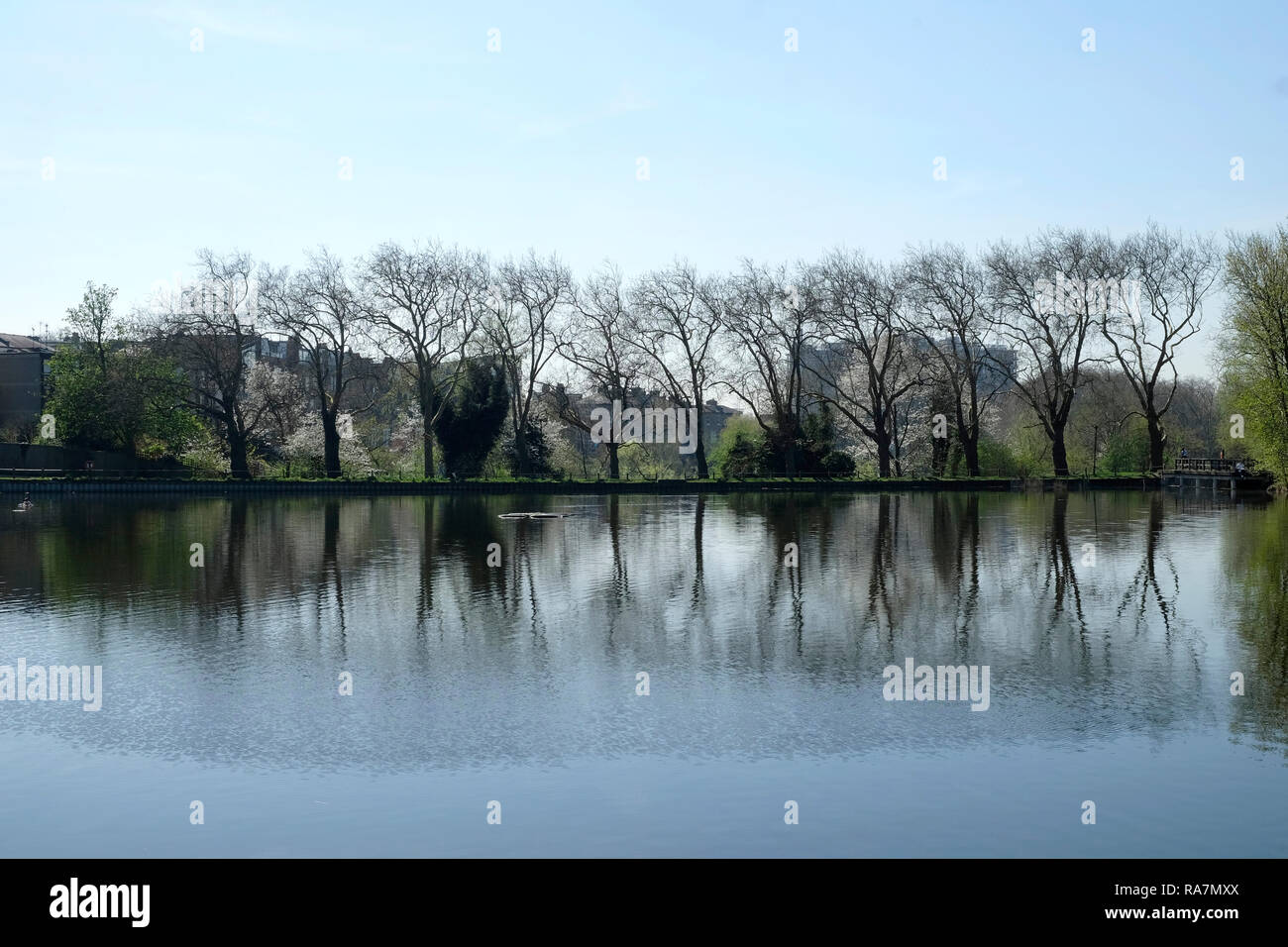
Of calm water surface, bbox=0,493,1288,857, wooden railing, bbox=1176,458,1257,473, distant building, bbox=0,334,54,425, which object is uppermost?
distant building, bbox=0,334,54,425

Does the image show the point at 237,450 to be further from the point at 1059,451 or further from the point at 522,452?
the point at 1059,451

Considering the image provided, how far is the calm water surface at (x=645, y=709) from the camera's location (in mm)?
7336

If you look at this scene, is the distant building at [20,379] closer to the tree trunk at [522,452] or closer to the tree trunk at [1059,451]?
the tree trunk at [522,452]

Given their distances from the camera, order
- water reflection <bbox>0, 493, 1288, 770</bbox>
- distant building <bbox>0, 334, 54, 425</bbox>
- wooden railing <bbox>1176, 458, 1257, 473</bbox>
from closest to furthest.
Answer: water reflection <bbox>0, 493, 1288, 770</bbox>, wooden railing <bbox>1176, 458, 1257, 473</bbox>, distant building <bbox>0, 334, 54, 425</bbox>

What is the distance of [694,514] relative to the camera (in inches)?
1543

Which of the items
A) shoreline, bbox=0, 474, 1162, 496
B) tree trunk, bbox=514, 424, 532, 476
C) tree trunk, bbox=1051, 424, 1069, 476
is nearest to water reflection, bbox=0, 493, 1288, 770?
shoreline, bbox=0, 474, 1162, 496

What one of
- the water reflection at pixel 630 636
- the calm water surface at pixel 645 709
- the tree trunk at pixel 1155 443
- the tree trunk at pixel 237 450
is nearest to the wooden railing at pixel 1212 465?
the tree trunk at pixel 1155 443

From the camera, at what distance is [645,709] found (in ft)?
33.9

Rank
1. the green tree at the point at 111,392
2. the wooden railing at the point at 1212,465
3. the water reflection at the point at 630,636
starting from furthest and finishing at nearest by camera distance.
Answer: the green tree at the point at 111,392, the wooden railing at the point at 1212,465, the water reflection at the point at 630,636

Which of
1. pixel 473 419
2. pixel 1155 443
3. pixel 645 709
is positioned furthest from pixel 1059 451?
pixel 645 709

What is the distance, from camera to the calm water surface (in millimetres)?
7336

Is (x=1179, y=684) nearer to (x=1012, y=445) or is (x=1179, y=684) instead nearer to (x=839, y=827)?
(x=839, y=827)

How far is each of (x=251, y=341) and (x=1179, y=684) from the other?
187 feet

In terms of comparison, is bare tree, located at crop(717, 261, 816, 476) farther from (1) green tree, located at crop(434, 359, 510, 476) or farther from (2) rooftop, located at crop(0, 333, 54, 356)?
(2) rooftop, located at crop(0, 333, 54, 356)
